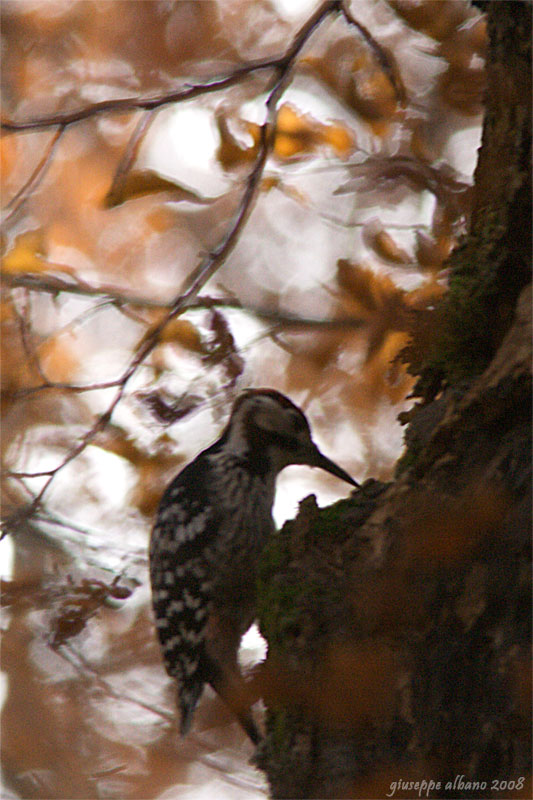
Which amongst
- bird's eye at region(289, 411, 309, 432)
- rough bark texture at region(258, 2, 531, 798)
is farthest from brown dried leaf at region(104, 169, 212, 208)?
rough bark texture at region(258, 2, 531, 798)

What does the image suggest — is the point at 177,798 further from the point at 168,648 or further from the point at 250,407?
the point at 250,407

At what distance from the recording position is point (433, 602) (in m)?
1.79

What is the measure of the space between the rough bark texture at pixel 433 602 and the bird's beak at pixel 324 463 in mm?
1093

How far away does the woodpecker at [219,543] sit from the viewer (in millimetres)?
3053

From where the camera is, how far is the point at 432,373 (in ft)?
7.80

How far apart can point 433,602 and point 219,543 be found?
1.41m

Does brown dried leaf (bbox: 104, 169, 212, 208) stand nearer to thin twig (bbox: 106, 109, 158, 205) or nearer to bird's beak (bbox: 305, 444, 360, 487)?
thin twig (bbox: 106, 109, 158, 205)

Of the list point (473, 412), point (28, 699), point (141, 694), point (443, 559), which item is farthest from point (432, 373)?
point (28, 699)

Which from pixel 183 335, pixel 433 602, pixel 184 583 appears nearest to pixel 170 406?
pixel 183 335

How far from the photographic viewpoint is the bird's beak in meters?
3.28

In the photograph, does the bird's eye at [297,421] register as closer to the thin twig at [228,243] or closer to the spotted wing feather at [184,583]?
the spotted wing feather at [184,583]

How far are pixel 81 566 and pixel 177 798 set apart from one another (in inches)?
34.8

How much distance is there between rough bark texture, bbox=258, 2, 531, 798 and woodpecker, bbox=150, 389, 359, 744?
1.00 m

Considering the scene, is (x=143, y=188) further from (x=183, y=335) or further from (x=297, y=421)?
(x=297, y=421)
